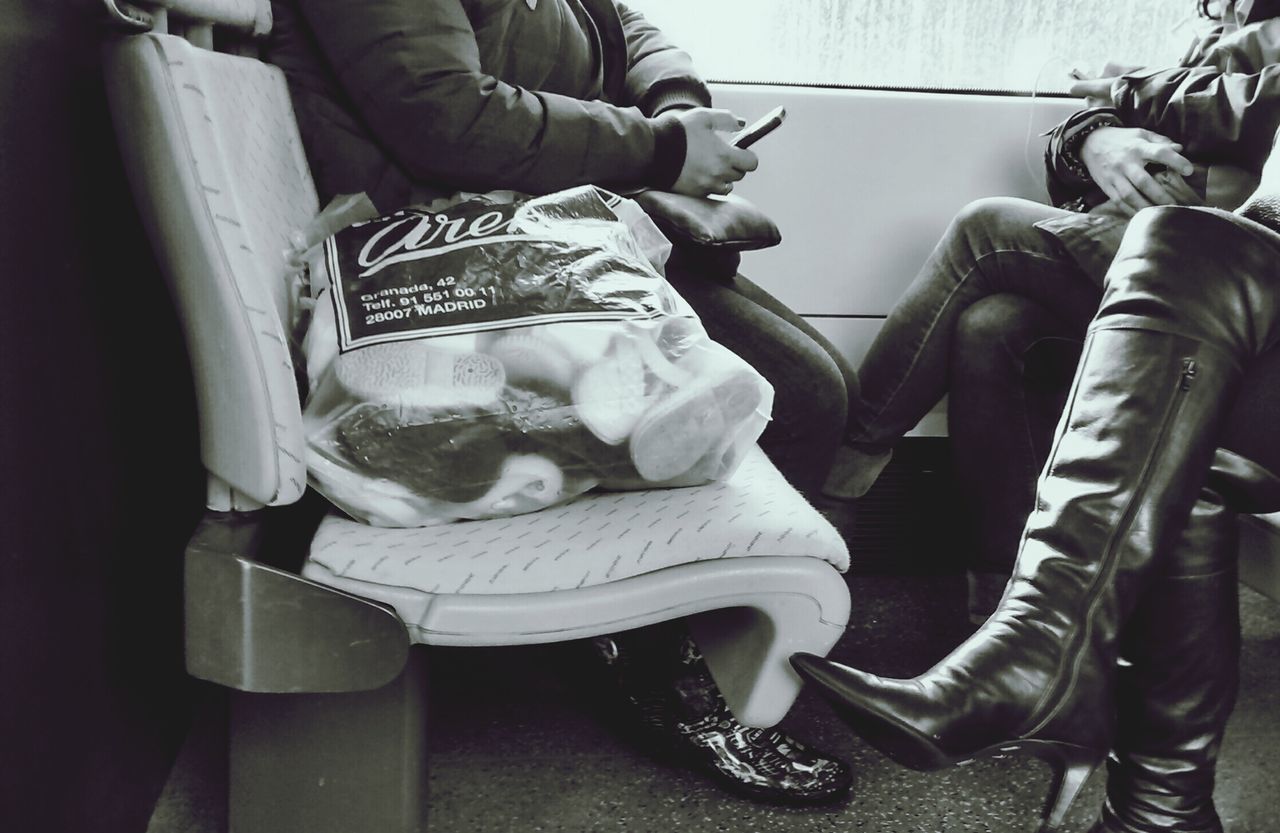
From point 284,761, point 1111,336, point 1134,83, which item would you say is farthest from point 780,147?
point 284,761

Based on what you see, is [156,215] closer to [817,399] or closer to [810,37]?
[817,399]

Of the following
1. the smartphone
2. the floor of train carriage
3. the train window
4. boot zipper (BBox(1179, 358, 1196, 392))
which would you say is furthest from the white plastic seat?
the train window

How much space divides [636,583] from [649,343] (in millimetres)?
203

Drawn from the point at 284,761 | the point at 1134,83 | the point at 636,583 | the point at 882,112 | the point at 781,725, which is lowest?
the point at 781,725

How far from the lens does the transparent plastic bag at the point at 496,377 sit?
0.82 meters

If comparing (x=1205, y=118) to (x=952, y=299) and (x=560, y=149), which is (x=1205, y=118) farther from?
(x=560, y=149)

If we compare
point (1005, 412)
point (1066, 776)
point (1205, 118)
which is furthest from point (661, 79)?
point (1066, 776)

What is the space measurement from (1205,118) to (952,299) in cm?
45

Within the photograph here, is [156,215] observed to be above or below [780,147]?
above

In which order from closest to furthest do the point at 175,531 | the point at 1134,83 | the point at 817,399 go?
the point at 175,531 → the point at 817,399 → the point at 1134,83

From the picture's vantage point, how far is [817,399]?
1.39 metres

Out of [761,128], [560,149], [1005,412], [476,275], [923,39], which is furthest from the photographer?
[923,39]

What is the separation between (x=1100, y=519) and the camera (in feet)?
2.95

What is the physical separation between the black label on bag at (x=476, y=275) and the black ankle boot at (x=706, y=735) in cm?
49
